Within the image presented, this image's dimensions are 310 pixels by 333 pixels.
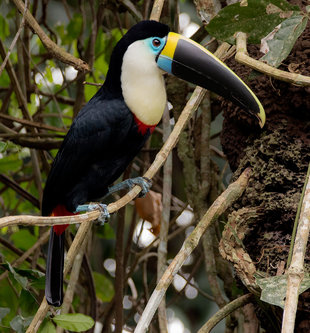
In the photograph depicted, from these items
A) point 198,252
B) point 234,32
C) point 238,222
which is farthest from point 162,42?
point 198,252

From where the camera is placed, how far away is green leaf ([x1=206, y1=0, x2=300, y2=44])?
1.87 metres

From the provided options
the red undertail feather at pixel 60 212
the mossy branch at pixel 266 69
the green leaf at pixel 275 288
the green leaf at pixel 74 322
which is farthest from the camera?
the red undertail feather at pixel 60 212

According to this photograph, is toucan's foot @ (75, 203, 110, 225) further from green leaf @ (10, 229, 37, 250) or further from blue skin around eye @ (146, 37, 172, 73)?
green leaf @ (10, 229, 37, 250)

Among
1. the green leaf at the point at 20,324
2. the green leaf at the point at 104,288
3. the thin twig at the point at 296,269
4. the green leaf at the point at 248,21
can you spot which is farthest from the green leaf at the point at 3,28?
the thin twig at the point at 296,269

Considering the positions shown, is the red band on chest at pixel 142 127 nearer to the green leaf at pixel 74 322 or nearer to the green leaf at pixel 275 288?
the green leaf at pixel 74 322

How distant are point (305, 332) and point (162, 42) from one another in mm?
1050

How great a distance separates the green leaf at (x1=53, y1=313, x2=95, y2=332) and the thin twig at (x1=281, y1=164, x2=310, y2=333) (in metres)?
0.69

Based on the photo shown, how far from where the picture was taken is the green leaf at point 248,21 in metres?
1.87

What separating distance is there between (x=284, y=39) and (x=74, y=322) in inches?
40.6

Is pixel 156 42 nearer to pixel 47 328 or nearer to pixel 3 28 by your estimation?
pixel 47 328

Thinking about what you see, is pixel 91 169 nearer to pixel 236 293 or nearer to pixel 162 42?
pixel 162 42

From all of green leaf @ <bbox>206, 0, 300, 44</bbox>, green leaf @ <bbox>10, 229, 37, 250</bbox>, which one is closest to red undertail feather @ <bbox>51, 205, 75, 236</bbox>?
green leaf @ <bbox>10, 229, 37, 250</bbox>

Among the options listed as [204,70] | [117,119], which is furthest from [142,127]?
[204,70]

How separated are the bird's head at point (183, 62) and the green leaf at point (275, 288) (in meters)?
0.50
